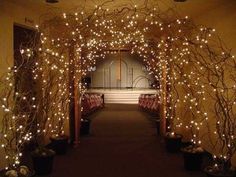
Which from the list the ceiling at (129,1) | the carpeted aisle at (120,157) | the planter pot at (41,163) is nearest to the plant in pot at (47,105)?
the planter pot at (41,163)

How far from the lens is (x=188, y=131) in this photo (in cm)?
653

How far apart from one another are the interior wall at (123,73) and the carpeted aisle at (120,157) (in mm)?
7316

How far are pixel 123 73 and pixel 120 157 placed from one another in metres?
10.5

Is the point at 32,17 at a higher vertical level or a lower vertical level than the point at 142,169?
higher

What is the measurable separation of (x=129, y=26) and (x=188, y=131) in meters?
2.21

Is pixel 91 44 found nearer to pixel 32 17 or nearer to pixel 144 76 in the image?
pixel 32 17

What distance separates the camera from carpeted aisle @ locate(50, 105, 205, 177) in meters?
4.93

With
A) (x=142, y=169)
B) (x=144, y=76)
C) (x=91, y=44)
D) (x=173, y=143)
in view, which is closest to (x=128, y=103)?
(x=144, y=76)

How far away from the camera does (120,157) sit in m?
5.77

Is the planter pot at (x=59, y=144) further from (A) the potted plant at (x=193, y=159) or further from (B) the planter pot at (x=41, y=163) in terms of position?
(A) the potted plant at (x=193, y=159)

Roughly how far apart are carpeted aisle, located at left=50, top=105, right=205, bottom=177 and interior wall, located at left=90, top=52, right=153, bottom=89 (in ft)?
24.0

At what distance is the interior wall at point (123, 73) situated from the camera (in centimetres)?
1605

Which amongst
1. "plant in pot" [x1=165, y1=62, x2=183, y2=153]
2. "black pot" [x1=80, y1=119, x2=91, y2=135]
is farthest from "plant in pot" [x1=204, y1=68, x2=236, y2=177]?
"black pot" [x1=80, y1=119, x2=91, y2=135]

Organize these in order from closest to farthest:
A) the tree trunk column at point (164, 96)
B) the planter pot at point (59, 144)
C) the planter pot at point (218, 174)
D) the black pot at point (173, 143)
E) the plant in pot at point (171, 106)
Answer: the planter pot at point (218, 174), the planter pot at point (59, 144), the black pot at point (173, 143), the plant in pot at point (171, 106), the tree trunk column at point (164, 96)
